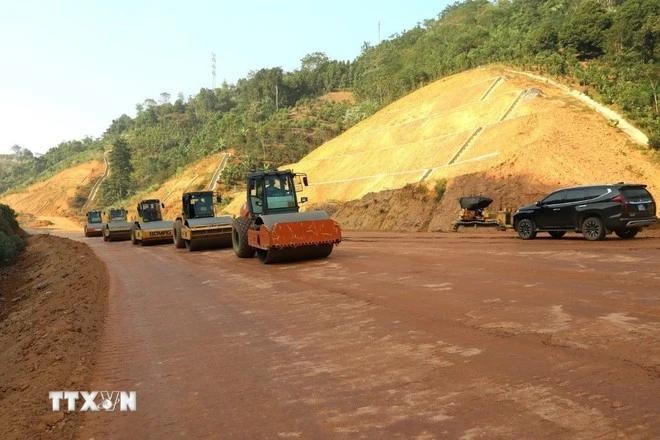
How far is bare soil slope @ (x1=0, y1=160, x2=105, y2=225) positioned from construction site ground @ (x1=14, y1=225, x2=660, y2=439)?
9127cm

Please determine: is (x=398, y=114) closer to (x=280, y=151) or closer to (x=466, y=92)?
(x=466, y=92)

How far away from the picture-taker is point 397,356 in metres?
5.70

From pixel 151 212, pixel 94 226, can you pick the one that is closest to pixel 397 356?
pixel 151 212

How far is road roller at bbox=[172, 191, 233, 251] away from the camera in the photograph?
20.8 metres

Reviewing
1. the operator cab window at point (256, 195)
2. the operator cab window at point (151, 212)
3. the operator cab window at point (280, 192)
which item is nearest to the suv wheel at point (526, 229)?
the operator cab window at point (280, 192)

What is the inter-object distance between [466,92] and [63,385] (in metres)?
48.4

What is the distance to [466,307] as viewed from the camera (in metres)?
7.81

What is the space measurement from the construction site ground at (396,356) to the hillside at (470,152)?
59.8 feet

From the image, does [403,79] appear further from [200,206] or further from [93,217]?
[200,206]

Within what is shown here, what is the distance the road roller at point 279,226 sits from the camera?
1400 cm

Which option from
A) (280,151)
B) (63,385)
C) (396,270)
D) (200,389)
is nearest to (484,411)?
(200,389)

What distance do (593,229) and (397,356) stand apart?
13.4m

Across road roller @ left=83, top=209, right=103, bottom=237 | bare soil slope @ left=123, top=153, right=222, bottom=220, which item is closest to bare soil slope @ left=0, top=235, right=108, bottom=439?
road roller @ left=83, top=209, right=103, bottom=237

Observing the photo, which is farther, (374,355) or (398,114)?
(398,114)
